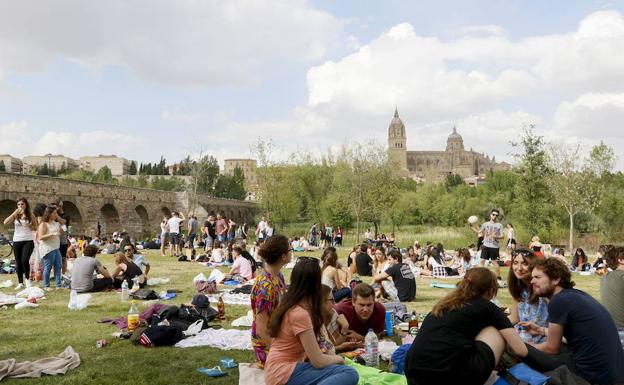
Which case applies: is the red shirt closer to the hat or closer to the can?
the can

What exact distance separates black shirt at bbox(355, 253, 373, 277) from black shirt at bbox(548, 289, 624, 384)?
34.5 feet

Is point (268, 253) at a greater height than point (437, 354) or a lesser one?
greater

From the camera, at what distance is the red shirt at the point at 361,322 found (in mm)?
6078

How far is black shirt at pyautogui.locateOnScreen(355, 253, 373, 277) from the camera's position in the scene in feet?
48.2

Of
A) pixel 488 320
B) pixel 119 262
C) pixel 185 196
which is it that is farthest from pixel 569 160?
pixel 185 196

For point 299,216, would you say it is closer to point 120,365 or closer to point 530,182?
point 530,182

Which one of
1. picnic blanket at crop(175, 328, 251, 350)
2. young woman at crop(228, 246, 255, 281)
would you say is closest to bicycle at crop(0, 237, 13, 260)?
young woman at crop(228, 246, 255, 281)

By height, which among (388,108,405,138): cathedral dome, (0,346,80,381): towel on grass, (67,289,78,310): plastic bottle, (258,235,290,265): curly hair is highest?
(388,108,405,138): cathedral dome

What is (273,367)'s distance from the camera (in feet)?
12.7

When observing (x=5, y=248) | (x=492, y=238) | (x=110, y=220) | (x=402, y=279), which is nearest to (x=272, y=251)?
(x=402, y=279)

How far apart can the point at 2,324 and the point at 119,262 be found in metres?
3.38

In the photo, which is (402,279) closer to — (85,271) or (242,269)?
(242,269)

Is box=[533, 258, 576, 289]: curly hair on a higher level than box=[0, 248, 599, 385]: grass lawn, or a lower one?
higher

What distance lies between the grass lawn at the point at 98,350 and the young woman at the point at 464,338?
2.17 meters
